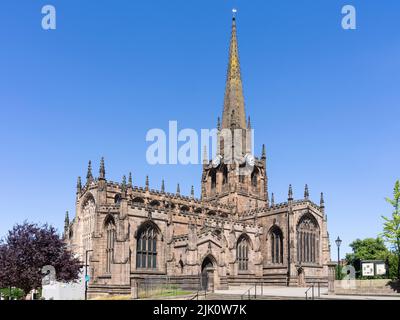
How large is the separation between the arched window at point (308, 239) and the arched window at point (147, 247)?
1870 centimetres

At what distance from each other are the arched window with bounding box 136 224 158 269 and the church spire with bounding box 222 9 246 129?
90.1ft

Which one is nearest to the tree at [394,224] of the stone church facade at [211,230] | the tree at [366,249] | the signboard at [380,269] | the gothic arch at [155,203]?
the signboard at [380,269]

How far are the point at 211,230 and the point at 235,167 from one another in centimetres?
1829

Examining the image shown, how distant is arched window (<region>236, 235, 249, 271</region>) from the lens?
187 ft

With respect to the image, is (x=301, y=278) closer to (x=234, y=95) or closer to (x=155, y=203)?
(x=155, y=203)

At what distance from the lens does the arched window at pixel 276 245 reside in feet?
192

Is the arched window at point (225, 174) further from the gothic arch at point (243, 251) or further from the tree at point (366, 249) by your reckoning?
the tree at point (366, 249)

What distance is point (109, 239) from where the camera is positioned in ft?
160

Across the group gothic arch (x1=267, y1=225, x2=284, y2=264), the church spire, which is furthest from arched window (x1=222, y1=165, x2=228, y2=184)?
gothic arch (x1=267, y1=225, x2=284, y2=264)

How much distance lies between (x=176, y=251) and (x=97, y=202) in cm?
1006

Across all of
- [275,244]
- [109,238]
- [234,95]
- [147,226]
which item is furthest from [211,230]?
[234,95]
